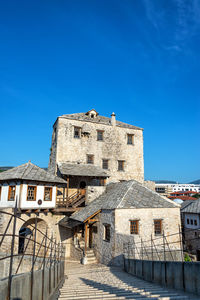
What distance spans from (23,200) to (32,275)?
14.4 meters

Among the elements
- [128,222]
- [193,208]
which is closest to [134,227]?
[128,222]

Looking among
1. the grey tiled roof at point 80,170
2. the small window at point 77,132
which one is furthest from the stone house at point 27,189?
the small window at point 77,132

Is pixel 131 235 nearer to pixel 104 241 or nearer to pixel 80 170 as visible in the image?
pixel 104 241

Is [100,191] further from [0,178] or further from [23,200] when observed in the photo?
[0,178]

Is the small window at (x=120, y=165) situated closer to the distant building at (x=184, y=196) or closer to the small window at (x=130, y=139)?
the small window at (x=130, y=139)

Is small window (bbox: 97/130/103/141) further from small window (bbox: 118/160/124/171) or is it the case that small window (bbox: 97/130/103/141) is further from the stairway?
the stairway

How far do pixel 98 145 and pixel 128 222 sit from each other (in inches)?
528

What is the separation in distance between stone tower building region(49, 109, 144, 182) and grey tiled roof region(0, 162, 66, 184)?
4601 millimetres

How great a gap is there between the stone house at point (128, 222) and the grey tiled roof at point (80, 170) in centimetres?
440

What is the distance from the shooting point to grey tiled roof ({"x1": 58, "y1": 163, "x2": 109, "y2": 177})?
22795 millimetres

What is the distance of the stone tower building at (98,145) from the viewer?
26328 millimetres

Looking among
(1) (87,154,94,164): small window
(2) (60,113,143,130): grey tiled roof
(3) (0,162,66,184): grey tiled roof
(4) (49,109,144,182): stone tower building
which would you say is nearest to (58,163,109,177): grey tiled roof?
(4) (49,109,144,182): stone tower building

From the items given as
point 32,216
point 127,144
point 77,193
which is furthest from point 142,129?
point 32,216

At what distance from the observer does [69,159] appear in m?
26.2
